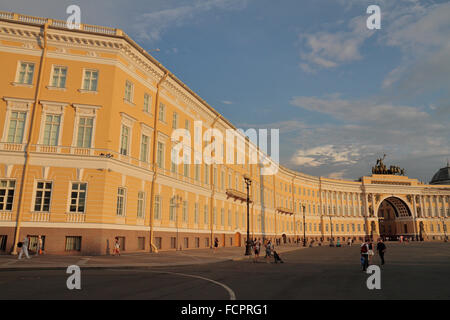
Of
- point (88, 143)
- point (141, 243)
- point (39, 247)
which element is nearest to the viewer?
point (39, 247)

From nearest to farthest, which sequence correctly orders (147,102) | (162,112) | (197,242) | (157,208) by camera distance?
1. (157,208)
2. (147,102)
3. (162,112)
4. (197,242)

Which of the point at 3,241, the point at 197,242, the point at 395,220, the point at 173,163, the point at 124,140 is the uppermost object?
the point at 124,140

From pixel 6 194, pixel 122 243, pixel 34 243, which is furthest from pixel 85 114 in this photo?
pixel 122 243

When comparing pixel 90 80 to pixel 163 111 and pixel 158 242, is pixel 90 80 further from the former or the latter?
pixel 158 242

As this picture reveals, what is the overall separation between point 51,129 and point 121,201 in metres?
7.35

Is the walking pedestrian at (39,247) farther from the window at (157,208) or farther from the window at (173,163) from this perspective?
the window at (173,163)

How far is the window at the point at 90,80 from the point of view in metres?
25.8

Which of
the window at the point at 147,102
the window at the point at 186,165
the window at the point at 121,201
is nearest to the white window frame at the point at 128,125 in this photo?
the window at the point at 147,102

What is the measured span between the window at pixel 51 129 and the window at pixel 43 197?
3.03m

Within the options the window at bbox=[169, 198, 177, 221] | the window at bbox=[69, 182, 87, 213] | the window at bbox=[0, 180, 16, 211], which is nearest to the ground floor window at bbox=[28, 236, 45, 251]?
the window at bbox=[0, 180, 16, 211]

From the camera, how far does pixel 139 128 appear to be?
1125 inches

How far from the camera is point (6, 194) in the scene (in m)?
22.7

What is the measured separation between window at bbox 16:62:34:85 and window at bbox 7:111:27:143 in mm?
2530

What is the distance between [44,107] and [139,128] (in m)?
7.32
